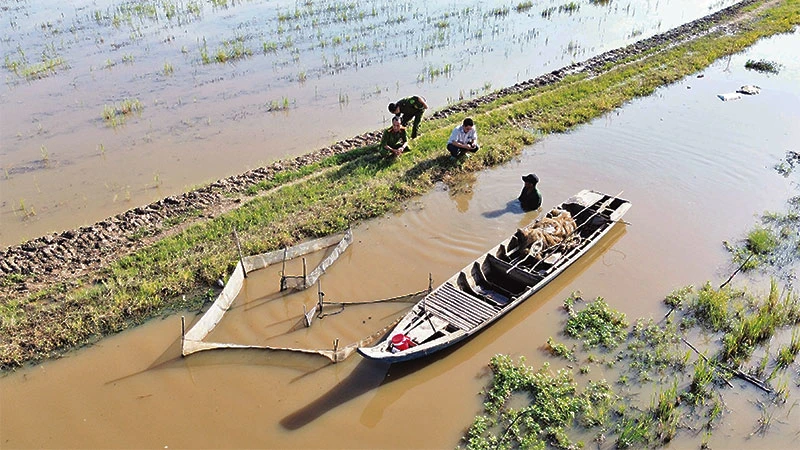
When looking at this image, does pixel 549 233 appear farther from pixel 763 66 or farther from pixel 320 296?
pixel 763 66

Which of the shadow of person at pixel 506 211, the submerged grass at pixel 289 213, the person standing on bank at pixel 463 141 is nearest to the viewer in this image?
the submerged grass at pixel 289 213

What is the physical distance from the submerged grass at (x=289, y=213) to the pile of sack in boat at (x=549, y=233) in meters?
1.66

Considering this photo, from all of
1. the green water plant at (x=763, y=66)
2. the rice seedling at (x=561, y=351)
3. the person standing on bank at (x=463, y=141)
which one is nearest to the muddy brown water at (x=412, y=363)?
the rice seedling at (x=561, y=351)

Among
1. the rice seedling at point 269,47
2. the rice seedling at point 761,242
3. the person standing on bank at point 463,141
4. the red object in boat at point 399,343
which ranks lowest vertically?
the rice seedling at point 761,242

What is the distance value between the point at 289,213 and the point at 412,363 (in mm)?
3750

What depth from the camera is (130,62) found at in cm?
1617

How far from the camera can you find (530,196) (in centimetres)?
916

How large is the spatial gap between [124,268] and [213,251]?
118 centimetres

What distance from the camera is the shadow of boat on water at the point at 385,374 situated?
225 inches

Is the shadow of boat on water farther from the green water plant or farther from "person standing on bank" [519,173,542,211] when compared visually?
the green water plant

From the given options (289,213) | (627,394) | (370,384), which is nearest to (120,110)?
(289,213)

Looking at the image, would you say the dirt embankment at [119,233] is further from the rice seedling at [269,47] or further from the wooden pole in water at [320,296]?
the rice seedling at [269,47]

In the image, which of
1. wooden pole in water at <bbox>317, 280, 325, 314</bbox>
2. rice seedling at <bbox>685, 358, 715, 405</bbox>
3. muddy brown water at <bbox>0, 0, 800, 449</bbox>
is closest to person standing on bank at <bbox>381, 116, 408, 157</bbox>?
muddy brown water at <bbox>0, 0, 800, 449</bbox>

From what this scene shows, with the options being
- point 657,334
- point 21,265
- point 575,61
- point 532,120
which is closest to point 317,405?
point 657,334
